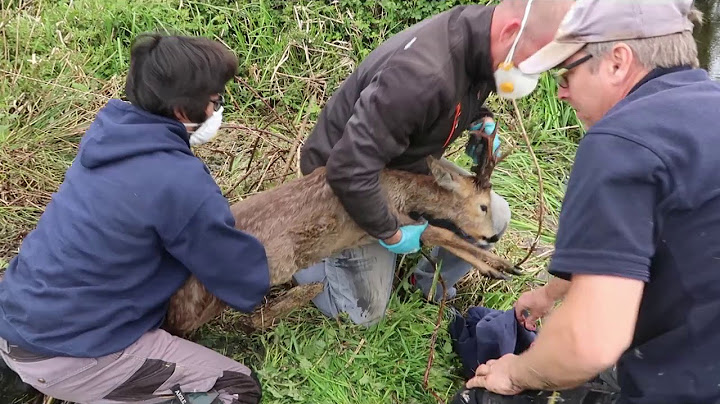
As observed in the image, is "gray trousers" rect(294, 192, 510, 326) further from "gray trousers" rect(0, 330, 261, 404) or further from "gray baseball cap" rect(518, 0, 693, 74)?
"gray baseball cap" rect(518, 0, 693, 74)

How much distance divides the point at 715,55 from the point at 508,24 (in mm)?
7073

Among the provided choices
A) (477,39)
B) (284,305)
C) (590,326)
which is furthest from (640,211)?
(284,305)

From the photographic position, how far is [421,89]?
2725 millimetres

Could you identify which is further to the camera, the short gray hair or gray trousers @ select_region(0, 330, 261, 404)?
gray trousers @ select_region(0, 330, 261, 404)

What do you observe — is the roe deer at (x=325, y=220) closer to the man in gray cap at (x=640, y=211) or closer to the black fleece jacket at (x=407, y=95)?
the black fleece jacket at (x=407, y=95)

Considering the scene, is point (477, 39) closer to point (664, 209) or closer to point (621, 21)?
point (621, 21)

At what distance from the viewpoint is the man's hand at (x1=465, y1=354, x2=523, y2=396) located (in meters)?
2.41

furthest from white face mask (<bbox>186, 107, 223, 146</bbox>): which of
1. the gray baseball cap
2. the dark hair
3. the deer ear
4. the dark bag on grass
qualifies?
the dark bag on grass

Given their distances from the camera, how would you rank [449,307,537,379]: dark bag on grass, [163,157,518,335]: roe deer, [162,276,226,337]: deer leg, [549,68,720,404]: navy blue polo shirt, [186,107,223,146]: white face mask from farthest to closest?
[449,307,537,379]: dark bag on grass, [163,157,518,335]: roe deer, [162,276,226,337]: deer leg, [186,107,223,146]: white face mask, [549,68,720,404]: navy blue polo shirt

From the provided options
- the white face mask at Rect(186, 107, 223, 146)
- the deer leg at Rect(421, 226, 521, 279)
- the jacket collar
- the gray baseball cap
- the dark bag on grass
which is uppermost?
the gray baseball cap

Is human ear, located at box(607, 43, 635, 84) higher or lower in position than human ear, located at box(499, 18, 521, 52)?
higher

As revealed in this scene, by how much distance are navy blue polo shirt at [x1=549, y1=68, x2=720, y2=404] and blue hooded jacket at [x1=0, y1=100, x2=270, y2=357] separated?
5.40 feet

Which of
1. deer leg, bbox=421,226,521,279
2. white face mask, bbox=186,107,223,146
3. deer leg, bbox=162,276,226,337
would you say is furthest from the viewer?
deer leg, bbox=421,226,521,279

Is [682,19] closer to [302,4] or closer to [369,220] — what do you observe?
[369,220]
